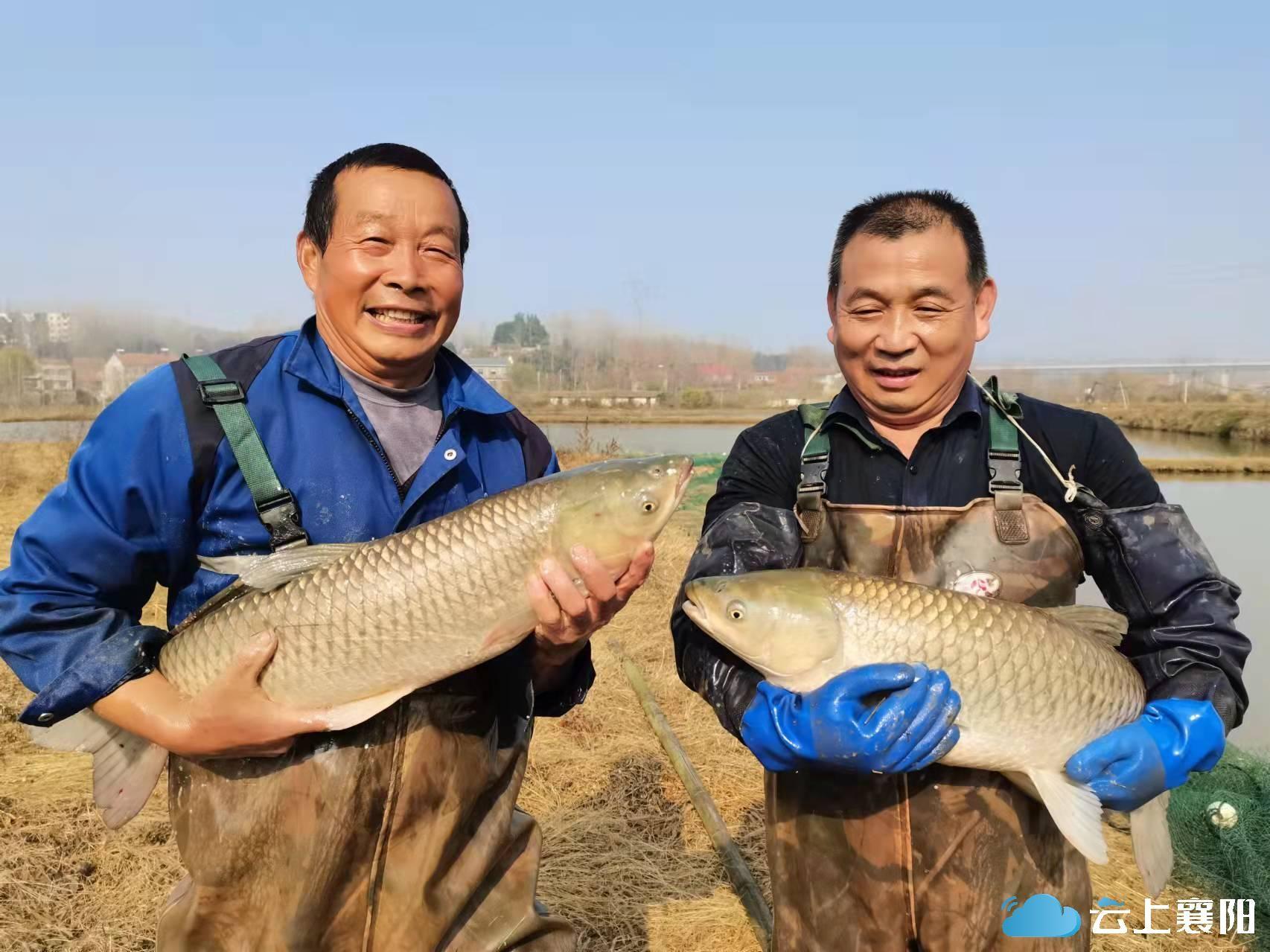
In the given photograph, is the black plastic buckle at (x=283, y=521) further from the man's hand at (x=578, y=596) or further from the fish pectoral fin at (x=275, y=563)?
the man's hand at (x=578, y=596)

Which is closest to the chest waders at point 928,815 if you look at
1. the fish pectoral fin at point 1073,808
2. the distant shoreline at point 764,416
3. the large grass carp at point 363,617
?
the fish pectoral fin at point 1073,808

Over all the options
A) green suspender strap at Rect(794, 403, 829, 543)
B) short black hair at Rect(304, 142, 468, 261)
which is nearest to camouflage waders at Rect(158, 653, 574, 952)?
green suspender strap at Rect(794, 403, 829, 543)

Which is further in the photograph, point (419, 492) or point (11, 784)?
point (11, 784)

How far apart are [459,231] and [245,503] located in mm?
835

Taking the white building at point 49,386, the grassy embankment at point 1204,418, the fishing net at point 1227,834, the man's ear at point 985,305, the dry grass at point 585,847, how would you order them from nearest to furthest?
the man's ear at point 985,305, the dry grass at point 585,847, the fishing net at point 1227,834, the grassy embankment at point 1204,418, the white building at point 49,386

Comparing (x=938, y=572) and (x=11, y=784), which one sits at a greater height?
(x=938, y=572)

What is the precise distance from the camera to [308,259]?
7.06ft

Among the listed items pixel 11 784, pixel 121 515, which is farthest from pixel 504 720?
pixel 11 784

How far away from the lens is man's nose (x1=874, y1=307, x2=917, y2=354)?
212 cm

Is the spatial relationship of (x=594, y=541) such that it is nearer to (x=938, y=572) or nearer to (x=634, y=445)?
(x=938, y=572)

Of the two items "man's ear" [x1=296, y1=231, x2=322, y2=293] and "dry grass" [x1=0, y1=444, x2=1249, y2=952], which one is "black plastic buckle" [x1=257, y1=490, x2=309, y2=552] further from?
"dry grass" [x1=0, y1=444, x2=1249, y2=952]

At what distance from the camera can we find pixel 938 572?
82.6 inches

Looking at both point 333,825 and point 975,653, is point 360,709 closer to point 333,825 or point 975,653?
point 333,825

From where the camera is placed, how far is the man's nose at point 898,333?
2.12m
